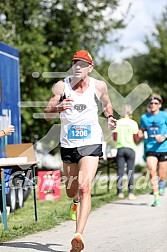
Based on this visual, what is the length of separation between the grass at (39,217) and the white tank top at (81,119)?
5.63 feet

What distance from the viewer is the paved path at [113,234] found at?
802 cm

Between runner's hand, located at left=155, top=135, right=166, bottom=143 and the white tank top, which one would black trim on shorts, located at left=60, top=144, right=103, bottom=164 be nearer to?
the white tank top

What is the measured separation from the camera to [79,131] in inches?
309

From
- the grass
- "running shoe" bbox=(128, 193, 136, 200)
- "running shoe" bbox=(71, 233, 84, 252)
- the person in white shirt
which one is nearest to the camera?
"running shoe" bbox=(71, 233, 84, 252)

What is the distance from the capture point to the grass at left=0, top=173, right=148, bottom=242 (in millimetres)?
9336

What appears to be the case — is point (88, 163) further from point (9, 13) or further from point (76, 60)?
point (9, 13)

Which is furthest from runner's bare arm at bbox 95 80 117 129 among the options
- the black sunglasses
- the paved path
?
the paved path

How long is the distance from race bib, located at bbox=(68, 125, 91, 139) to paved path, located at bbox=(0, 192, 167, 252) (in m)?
1.27

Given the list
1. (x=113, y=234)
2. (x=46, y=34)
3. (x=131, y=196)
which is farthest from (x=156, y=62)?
(x=113, y=234)

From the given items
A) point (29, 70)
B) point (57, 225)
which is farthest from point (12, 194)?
point (29, 70)

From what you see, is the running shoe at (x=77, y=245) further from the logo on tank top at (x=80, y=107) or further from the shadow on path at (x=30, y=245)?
the logo on tank top at (x=80, y=107)

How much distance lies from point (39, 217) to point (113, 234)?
2494 mm

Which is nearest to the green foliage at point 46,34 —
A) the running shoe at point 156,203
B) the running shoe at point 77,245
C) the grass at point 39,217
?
the grass at point 39,217

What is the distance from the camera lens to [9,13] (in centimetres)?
2173
